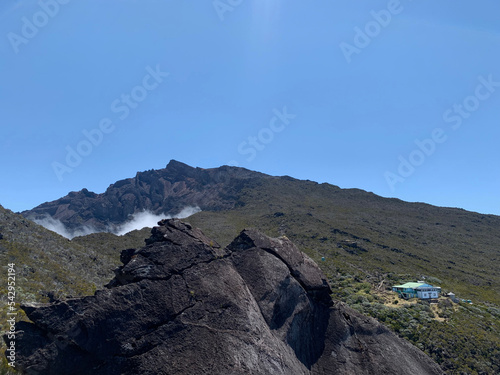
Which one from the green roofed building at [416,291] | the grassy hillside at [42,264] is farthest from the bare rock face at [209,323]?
the green roofed building at [416,291]

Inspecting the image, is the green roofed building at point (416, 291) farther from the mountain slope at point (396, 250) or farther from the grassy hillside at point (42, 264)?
the grassy hillside at point (42, 264)

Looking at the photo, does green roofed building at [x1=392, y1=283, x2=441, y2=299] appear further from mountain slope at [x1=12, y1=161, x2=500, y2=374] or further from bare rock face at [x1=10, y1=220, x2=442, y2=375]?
bare rock face at [x1=10, y1=220, x2=442, y2=375]

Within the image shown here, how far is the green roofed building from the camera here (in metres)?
67.6

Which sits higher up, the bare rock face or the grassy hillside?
the grassy hillside

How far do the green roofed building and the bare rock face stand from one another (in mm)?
61625

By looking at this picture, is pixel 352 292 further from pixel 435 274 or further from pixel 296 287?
pixel 296 287

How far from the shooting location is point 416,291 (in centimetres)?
6812

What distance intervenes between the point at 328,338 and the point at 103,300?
376 inches

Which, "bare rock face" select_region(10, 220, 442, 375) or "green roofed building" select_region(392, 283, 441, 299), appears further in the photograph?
"green roofed building" select_region(392, 283, 441, 299)

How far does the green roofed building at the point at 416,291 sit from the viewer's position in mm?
67625

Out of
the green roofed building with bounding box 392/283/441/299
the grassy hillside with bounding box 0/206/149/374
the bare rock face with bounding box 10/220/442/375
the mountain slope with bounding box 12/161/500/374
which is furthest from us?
the green roofed building with bounding box 392/283/441/299

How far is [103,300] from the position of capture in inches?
392

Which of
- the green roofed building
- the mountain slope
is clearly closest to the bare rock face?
the mountain slope

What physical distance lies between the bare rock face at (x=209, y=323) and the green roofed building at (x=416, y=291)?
202 feet
